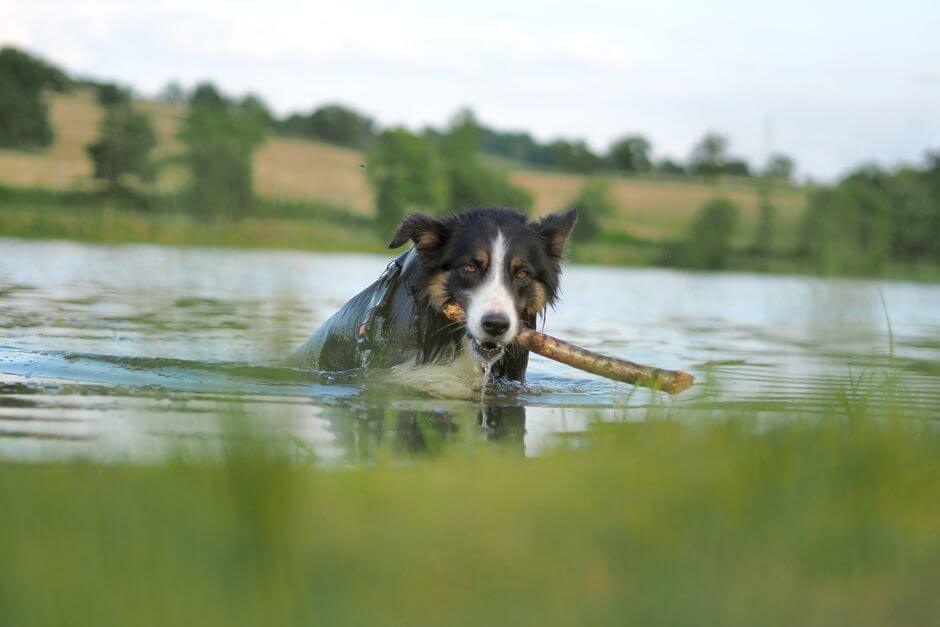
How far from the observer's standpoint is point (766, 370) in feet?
35.4

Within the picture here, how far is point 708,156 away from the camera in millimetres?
120500

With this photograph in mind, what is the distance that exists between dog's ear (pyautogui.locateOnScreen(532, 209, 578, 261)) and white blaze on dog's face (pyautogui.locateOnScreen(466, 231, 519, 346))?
0.71m

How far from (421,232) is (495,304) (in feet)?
4.24

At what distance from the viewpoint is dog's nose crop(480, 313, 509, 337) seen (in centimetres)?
747

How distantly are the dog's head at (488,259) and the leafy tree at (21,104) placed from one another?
81219mm

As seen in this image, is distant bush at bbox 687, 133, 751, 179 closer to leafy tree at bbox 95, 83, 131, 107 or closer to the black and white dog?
leafy tree at bbox 95, 83, 131, 107

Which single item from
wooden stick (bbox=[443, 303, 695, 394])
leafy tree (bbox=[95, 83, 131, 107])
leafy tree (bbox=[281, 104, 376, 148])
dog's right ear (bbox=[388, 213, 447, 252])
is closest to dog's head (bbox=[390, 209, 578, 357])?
dog's right ear (bbox=[388, 213, 447, 252])

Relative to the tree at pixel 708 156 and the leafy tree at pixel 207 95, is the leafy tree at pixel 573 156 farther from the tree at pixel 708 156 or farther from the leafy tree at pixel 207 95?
the leafy tree at pixel 207 95

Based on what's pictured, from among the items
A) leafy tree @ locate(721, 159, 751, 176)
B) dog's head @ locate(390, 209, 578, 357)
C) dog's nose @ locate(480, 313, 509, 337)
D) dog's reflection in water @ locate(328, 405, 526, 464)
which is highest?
leafy tree @ locate(721, 159, 751, 176)

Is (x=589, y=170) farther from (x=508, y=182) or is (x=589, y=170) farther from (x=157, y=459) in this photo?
(x=157, y=459)

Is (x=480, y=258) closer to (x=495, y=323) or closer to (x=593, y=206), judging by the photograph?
(x=495, y=323)

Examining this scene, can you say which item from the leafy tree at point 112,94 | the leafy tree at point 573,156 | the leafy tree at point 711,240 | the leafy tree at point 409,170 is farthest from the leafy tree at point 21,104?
the leafy tree at point 573,156

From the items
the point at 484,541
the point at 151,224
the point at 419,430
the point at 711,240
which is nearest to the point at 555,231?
the point at 419,430

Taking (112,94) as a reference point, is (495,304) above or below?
below
